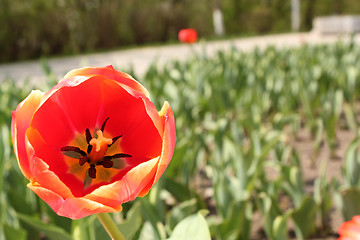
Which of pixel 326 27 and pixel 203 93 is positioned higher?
pixel 203 93

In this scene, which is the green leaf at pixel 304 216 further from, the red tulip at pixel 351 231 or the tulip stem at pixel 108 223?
the tulip stem at pixel 108 223

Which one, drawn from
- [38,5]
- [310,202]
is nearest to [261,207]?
[310,202]

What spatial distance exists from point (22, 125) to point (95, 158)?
0.12 m

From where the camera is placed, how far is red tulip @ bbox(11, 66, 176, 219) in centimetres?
53

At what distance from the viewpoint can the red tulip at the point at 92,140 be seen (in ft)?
1.75

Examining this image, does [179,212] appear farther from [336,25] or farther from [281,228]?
[336,25]

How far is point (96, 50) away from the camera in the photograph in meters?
17.7

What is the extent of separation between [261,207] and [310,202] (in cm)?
17

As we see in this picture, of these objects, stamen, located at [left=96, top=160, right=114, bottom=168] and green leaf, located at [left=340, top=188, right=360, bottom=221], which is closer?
stamen, located at [left=96, top=160, right=114, bottom=168]

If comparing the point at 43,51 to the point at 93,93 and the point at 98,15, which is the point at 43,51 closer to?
the point at 98,15

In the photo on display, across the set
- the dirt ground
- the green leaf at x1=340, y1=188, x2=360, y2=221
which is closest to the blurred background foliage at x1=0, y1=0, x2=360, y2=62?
the dirt ground

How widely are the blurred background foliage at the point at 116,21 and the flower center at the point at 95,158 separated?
15629mm

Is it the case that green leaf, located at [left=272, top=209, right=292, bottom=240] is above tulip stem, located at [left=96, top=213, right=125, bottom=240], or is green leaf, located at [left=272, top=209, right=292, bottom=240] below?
below

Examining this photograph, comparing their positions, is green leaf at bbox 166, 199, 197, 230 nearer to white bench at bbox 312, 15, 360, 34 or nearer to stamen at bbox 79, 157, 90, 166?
stamen at bbox 79, 157, 90, 166
